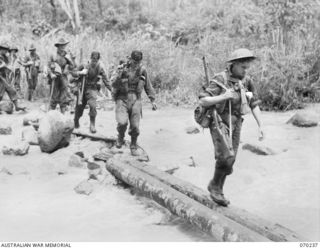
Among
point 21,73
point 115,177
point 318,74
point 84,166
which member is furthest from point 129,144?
point 21,73

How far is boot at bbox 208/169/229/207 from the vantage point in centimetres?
500

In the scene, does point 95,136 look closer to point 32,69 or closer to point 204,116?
point 204,116

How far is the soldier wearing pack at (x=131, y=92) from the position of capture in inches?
296

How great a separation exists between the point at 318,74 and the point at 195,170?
5397 millimetres

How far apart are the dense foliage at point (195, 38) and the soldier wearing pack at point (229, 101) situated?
6.18 meters

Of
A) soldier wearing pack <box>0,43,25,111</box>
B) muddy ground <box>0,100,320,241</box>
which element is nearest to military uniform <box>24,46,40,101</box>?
soldier wearing pack <box>0,43,25,111</box>

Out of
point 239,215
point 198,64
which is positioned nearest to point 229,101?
point 239,215

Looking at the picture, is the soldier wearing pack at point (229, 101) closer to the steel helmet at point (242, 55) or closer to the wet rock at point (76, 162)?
the steel helmet at point (242, 55)

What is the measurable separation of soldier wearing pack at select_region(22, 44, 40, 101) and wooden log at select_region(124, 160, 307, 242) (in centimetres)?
719

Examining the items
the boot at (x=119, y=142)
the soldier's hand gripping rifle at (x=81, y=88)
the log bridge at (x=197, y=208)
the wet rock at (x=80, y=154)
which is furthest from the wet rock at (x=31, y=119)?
the log bridge at (x=197, y=208)

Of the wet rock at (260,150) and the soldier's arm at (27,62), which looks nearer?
the wet rock at (260,150)

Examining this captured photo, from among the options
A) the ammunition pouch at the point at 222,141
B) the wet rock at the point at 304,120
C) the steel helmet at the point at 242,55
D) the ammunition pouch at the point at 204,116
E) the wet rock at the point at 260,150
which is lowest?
the wet rock at the point at 260,150

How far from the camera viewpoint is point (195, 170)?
733 centimetres

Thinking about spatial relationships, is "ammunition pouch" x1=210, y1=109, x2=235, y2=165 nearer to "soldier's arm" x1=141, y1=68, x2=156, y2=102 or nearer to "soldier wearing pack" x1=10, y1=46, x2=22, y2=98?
"soldier's arm" x1=141, y1=68, x2=156, y2=102
